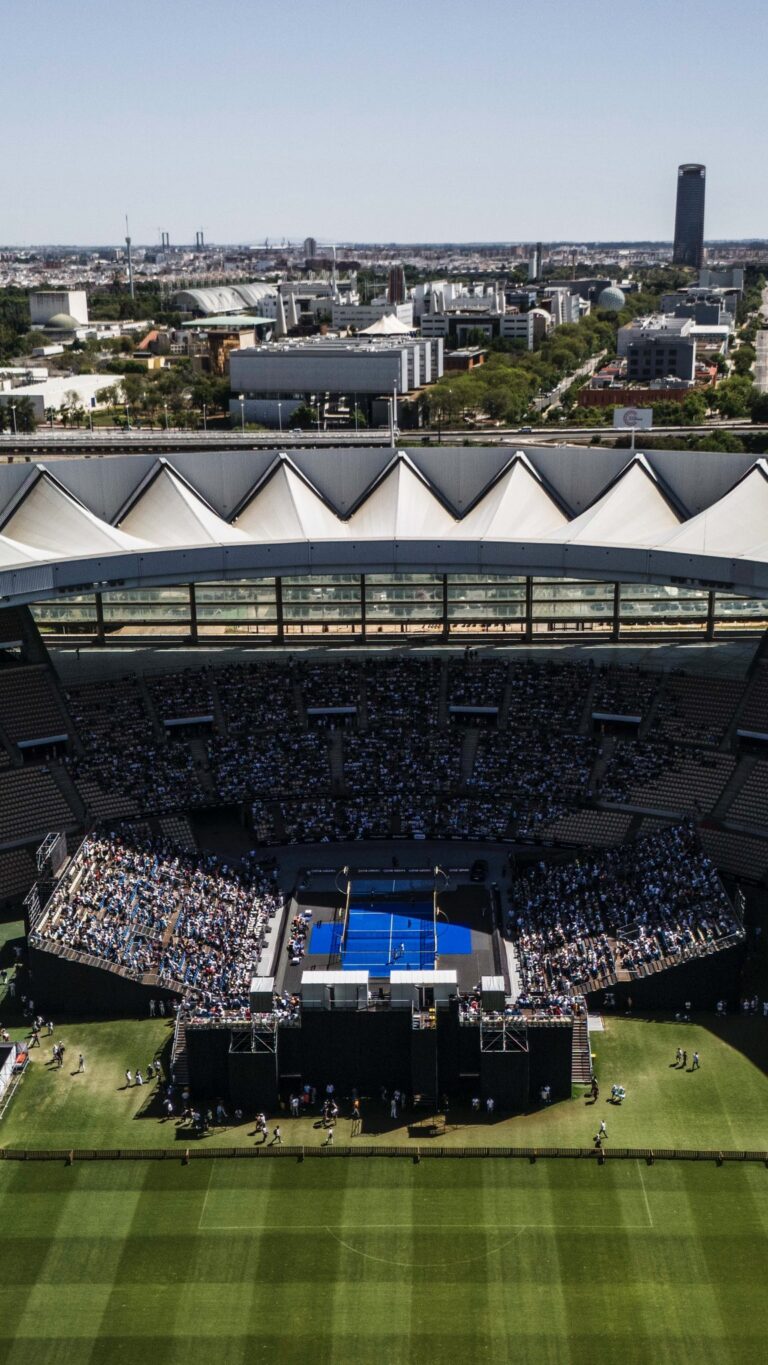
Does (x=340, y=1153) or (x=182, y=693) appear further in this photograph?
(x=182, y=693)

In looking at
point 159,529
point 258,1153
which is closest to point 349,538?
point 159,529

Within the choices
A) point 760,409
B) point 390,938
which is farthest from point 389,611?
point 760,409

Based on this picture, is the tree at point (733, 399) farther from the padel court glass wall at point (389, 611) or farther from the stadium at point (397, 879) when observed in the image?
the stadium at point (397, 879)

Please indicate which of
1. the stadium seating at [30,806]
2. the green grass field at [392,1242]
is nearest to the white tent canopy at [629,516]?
the stadium seating at [30,806]

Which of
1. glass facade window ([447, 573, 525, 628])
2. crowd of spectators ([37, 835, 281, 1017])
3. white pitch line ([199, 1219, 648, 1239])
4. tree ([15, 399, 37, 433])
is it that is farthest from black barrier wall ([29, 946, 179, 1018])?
tree ([15, 399, 37, 433])

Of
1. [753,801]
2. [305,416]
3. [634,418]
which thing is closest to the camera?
[753,801]

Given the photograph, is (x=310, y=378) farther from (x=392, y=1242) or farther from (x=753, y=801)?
(x=392, y=1242)
